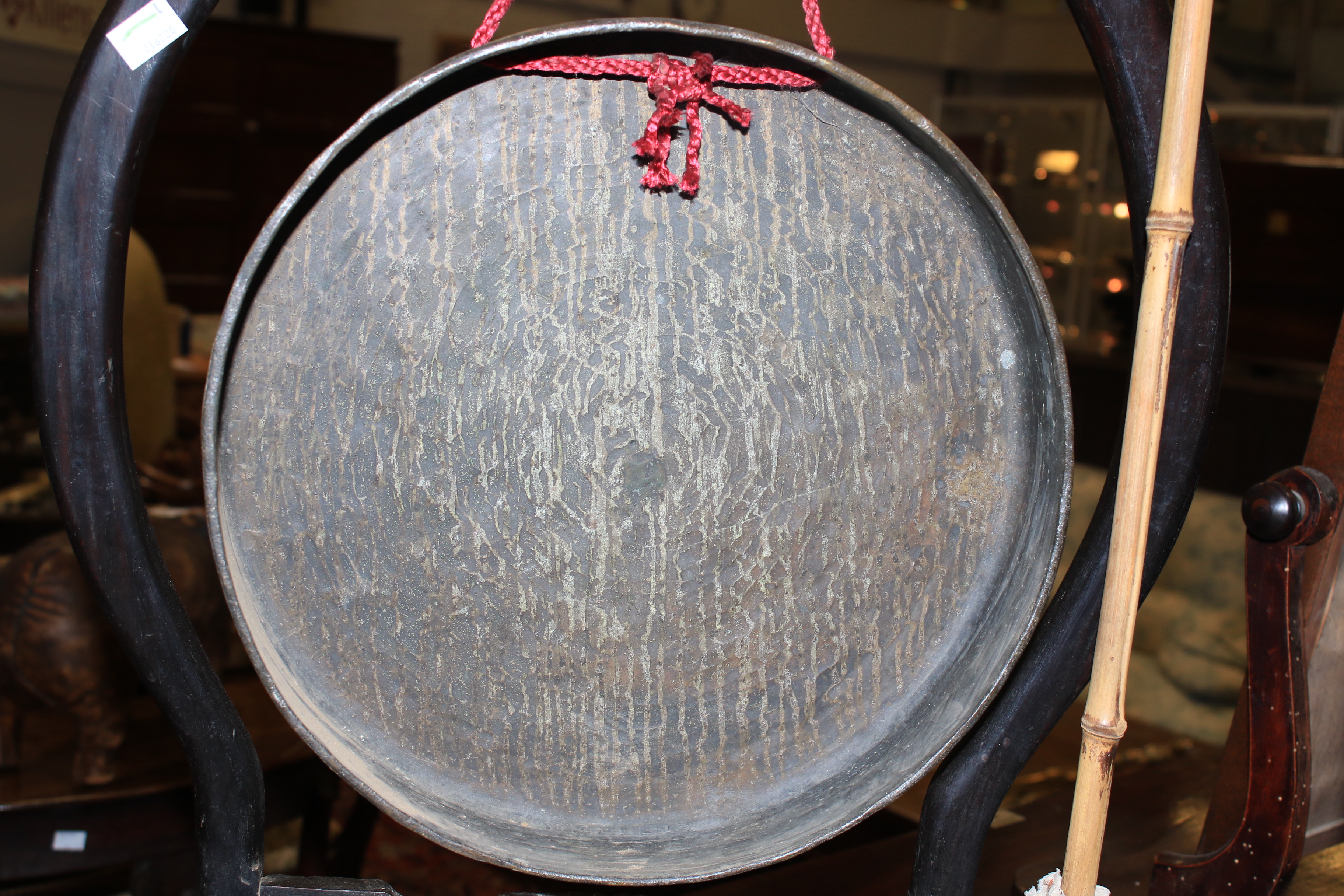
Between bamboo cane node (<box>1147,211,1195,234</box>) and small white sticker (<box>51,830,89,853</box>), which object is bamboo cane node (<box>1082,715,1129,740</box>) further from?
small white sticker (<box>51,830,89,853</box>)

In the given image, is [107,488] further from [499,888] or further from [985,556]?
[499,888]

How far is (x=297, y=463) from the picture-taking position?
66cm

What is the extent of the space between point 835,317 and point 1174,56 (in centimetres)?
23

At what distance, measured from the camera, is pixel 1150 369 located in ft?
2.03

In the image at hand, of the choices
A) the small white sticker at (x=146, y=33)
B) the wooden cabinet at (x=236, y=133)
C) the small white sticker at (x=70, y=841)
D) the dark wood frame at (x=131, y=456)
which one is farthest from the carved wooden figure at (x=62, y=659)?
the wooden cabinet at (x=236, y=133)

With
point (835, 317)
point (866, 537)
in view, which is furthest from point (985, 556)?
point (835, 317)

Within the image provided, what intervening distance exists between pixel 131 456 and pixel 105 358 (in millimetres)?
60

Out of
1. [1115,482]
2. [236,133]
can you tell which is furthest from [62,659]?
[236,133]

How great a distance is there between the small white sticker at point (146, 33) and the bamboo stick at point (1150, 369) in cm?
53

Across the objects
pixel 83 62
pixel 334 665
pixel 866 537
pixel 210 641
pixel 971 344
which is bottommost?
pixel 210 641

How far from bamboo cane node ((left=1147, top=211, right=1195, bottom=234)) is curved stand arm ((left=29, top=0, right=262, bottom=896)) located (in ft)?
1.73

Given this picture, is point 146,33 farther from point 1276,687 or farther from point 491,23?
point 1276,687

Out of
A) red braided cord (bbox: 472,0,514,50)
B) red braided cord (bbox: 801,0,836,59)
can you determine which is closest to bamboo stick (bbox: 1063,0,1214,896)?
red braided cord (bbox: 801,0,836,59)

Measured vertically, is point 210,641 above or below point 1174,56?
below
